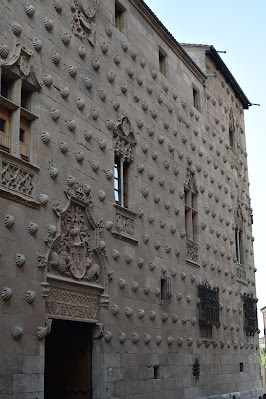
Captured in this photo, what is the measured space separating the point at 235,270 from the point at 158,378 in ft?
26.1

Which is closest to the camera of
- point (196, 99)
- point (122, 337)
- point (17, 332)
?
point (17, 332)

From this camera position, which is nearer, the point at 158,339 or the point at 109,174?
the point at 109,174

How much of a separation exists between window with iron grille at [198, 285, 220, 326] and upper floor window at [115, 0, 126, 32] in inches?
301

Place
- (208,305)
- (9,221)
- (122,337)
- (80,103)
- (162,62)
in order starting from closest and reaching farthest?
1. (9,221)
2. (80,103)
3. (122,337)
4. (162,62)
5. (208,305)

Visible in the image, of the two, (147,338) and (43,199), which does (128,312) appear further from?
(43,199)

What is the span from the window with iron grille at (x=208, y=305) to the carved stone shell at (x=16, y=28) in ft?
32.1

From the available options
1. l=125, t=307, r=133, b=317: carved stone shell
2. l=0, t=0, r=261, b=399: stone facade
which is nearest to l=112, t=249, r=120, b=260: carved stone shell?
l=0, t=0, r=261, b=399: stone facade

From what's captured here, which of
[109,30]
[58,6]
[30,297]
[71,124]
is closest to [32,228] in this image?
[30,297]

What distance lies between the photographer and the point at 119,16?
54.7ft

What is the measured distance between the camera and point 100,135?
14234mm

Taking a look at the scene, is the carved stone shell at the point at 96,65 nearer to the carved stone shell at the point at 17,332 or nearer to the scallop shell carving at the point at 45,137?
the scallop shell carving at the point at 45,137

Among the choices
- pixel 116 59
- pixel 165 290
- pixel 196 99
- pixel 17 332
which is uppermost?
pixel 196 99

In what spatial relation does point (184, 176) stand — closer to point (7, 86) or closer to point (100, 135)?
point (100, 135)

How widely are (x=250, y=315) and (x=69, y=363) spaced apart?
1162 cm
